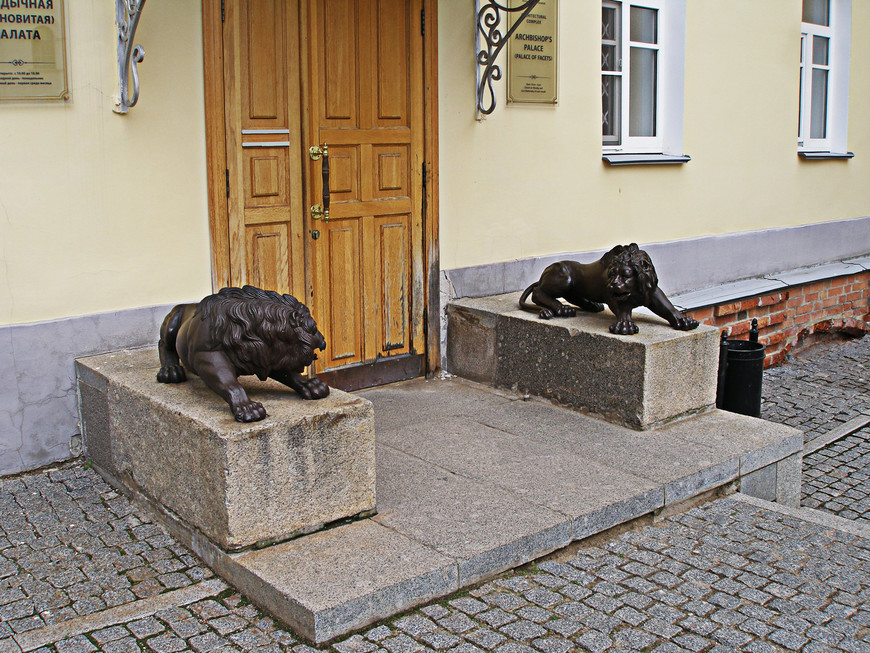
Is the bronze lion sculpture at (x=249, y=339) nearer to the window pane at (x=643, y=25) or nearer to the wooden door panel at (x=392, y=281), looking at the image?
the wooden door panel at (x=392, y=281)

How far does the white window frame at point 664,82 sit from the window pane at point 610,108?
1.3 inches

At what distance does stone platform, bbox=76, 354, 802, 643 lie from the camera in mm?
3484

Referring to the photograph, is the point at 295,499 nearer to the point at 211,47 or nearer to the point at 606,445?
the point at 606,445

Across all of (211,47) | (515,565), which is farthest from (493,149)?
(515,565)

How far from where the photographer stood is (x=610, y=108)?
751cm

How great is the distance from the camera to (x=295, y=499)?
12.4 feet

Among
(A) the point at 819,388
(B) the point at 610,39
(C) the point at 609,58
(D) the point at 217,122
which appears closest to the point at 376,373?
(D) the point at 217,122

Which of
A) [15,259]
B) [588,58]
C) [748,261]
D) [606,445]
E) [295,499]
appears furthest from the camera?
[748,261]

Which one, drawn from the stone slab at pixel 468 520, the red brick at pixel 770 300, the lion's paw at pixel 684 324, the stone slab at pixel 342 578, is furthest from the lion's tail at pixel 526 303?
the red brick at pixel 770 300

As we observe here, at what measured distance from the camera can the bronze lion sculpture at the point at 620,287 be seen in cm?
523

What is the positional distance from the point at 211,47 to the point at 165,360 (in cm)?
177

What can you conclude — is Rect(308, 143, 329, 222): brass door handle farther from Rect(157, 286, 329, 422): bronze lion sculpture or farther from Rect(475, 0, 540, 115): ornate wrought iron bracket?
Rect(157, 286, 329, 422): bronze lion sculpture

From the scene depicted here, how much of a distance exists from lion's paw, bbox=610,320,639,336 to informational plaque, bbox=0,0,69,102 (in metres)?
3.05

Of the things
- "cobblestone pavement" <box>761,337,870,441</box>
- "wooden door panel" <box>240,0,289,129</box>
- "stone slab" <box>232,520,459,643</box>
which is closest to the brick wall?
"cobblestone pavement" <box>761,337,870,441</box>
